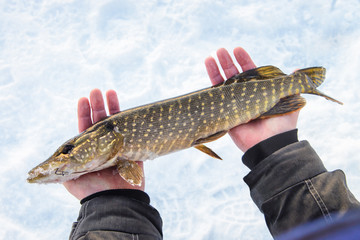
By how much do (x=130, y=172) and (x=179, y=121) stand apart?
0.50 meters

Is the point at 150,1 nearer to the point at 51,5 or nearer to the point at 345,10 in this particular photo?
the point at 51,5

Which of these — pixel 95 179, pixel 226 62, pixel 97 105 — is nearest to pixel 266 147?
pixel 226 62

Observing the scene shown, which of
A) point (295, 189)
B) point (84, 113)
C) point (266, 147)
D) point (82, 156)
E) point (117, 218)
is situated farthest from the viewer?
point (84, 113)

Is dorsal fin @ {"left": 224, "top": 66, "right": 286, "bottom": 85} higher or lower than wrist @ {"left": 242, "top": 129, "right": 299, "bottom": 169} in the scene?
higher

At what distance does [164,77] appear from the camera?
3.53 metres

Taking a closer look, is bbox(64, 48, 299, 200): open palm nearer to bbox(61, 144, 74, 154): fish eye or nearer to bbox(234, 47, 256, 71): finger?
bbox(61, 144, 74, 154): fish eye

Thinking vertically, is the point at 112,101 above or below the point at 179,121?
above

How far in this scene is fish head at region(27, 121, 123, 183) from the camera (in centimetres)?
196

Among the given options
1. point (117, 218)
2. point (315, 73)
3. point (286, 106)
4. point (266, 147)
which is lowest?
point (117, 218)

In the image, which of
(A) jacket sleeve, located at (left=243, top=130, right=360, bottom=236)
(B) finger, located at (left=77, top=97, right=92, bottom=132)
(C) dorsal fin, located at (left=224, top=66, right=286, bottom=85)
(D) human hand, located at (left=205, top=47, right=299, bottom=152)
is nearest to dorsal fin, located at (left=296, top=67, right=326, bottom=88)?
(C) dorsal fin, located at (left=224, top=66, right=286, bottom=85)

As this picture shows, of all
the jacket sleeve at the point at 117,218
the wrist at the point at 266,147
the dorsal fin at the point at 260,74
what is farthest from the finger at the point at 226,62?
the jacket sleeve at the point at 117,218

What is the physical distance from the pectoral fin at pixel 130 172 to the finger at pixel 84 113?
0.50 meters

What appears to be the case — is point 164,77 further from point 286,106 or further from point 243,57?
point 286,106

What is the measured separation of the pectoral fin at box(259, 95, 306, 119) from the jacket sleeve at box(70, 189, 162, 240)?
3.45ft
